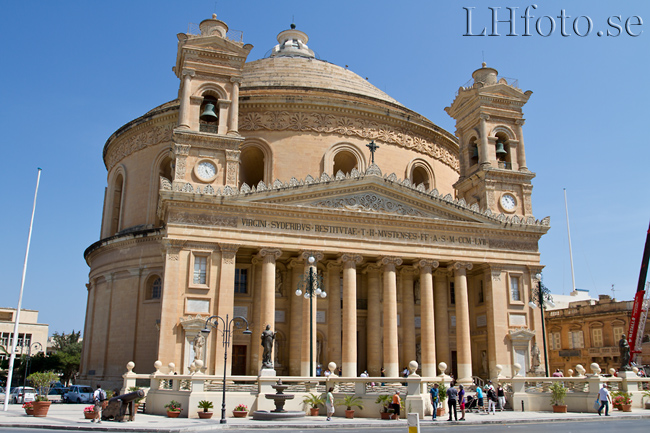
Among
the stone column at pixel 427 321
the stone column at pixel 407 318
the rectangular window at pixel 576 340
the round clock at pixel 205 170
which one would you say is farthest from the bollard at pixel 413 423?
the rectangular window at pixel 576 340

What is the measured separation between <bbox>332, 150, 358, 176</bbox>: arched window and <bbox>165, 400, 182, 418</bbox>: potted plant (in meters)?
21.5

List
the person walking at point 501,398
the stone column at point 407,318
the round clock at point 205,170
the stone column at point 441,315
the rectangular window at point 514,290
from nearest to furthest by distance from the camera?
the person walking at point 501,398 → the round clock at point 205,170 → the stone column at point 407,318 → the rectangular window at point 514,290 → the stone column at point 441,315

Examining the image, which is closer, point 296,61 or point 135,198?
point 135,198

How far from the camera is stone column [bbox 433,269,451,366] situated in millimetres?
37375

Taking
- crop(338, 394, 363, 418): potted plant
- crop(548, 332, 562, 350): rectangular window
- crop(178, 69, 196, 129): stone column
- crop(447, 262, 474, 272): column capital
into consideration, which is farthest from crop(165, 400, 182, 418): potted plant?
crop(548, 332, 562, 350): rectangular window

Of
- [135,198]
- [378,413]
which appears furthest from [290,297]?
[135,198]

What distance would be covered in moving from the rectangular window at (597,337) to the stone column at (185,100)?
141 ft

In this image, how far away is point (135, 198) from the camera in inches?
1693

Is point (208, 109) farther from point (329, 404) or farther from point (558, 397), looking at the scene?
point (558, 397)

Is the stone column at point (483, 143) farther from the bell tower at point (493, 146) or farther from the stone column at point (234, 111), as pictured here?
the stone column at point (234, 111)

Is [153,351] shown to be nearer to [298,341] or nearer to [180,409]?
[298,341]

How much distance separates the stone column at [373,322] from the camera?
116 ft

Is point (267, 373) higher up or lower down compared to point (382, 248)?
lower down

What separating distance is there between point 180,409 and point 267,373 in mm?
3890
